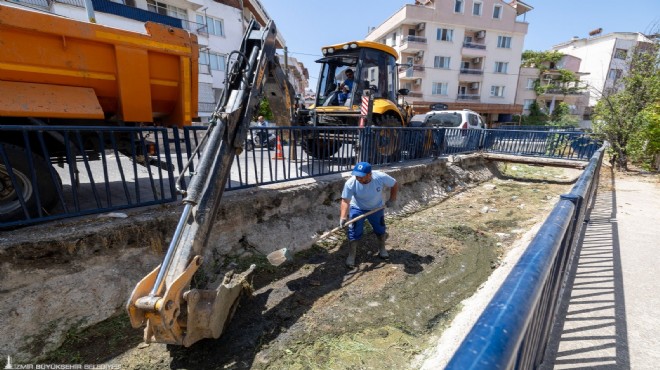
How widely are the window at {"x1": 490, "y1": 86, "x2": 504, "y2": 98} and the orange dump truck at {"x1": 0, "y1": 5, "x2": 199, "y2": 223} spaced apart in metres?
32.6

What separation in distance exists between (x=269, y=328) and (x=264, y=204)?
1827 millimetres

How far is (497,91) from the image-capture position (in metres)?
29.4

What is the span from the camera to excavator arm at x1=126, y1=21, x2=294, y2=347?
198 cm

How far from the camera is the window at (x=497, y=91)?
96.0ft

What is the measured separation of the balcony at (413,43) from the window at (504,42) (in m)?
8.27

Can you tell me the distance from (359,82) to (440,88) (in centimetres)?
2450

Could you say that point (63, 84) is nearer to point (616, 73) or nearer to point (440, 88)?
point (616, 73)

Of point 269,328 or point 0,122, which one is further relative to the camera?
point 0,122

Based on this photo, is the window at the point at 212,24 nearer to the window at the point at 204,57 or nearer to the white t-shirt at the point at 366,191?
the window at the point at 204,57

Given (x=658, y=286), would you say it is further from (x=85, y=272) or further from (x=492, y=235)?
(x=85, y=272)

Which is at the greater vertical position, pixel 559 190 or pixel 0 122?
pixel 0 122

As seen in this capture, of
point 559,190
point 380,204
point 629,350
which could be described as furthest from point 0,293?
point 559,190

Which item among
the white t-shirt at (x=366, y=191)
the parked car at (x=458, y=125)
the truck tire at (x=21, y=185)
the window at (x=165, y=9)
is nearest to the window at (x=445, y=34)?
the parked car at (x=458, y=125)

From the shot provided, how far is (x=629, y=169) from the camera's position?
32.4 ft
